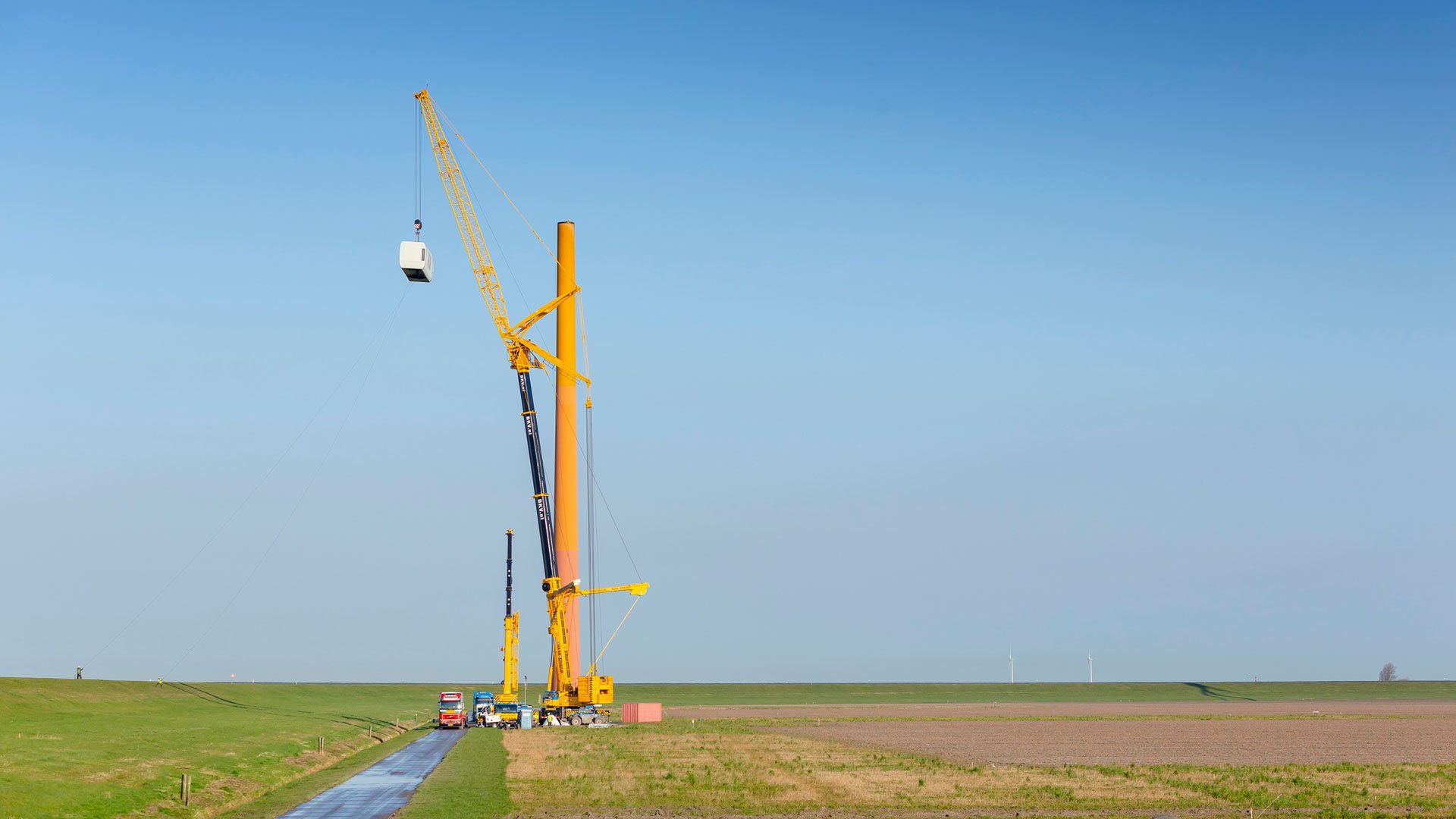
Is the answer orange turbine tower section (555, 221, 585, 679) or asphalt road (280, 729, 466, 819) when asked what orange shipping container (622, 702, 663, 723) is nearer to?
orange turbine tower section (555, 221, 585, 679)

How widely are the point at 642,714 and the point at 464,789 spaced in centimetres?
8623

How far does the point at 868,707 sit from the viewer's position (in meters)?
197

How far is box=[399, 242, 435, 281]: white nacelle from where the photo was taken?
109 metres

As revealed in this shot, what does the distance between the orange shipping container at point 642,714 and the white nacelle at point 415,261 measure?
56.3m

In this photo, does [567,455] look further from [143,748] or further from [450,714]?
[143,748]

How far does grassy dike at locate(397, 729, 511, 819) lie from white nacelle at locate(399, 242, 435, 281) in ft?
142

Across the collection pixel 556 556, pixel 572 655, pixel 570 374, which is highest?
pixel 570 374

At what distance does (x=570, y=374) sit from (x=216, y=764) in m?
78.9

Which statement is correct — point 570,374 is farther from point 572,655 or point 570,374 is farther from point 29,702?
point 29,702

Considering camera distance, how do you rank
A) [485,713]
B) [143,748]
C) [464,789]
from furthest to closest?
[485,713], [143,748], [464,789]

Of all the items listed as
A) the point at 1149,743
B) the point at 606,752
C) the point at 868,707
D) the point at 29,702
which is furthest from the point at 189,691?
the point at 1149,743

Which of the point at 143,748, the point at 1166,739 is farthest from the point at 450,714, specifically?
the point at 1166,739

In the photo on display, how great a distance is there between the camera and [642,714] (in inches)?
5581

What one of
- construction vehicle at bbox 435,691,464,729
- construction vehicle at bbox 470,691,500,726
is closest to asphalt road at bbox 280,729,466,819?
construction vehicle at bbox 435,691,464,729
